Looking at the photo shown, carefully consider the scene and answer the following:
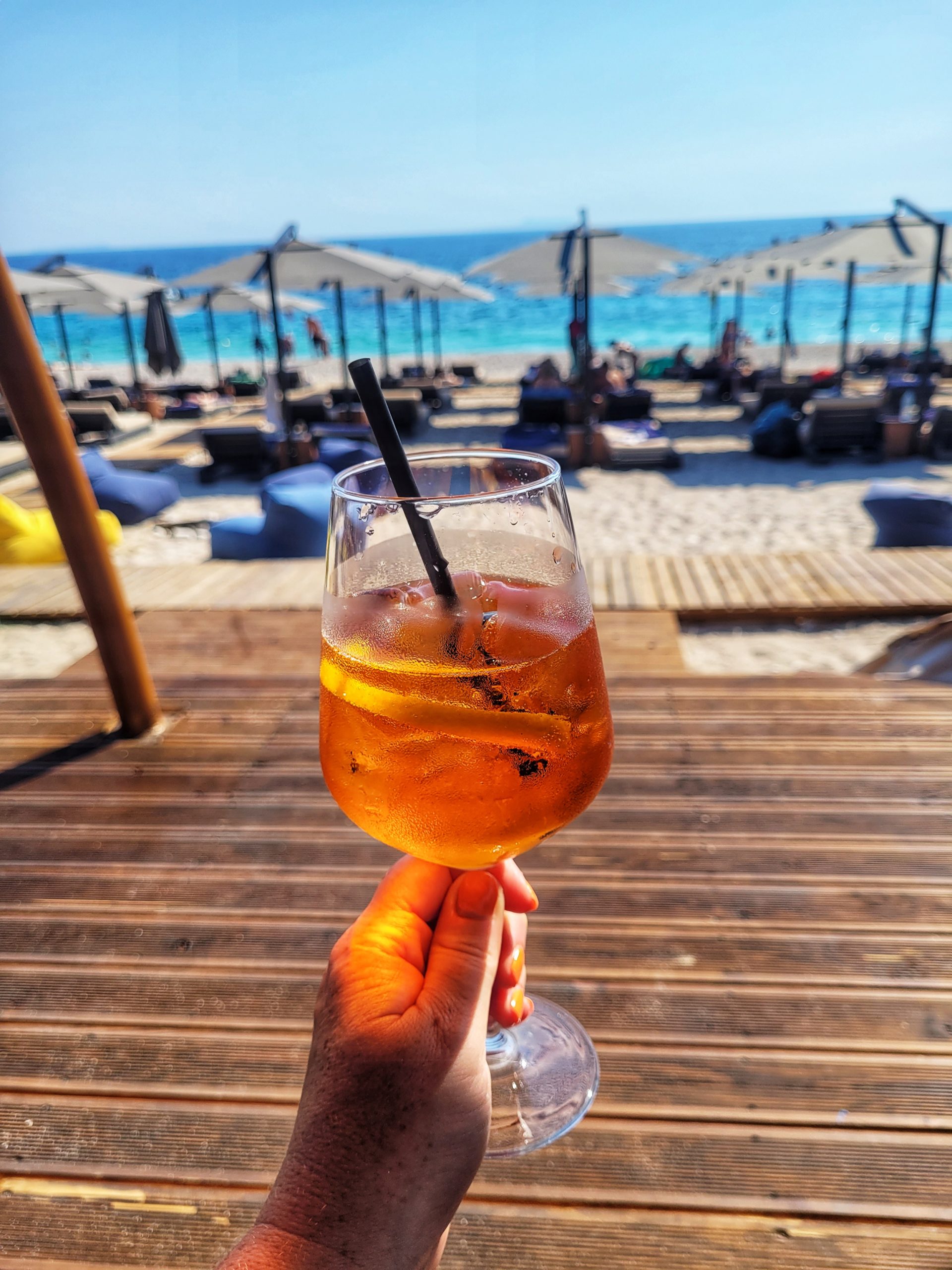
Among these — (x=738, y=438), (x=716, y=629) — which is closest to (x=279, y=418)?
(x=738, y=438)

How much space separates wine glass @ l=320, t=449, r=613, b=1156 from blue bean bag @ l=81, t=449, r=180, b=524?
953 cm

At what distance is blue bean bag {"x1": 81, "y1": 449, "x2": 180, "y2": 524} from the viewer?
988 centimetres

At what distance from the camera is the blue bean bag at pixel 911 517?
6.93 meters

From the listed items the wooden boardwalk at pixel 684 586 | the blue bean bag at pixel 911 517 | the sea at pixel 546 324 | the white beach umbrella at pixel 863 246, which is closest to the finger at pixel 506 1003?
the wooden boardwalk at pixel 684 586

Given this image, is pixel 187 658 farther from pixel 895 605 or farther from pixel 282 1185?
pixel 895 605

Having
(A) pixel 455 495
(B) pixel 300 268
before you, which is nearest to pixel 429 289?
(B) pixel 300 268

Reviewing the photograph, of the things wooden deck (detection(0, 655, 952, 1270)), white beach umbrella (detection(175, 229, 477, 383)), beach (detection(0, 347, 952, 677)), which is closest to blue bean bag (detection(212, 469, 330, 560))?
beach (detection(0, 347, 952, 677))

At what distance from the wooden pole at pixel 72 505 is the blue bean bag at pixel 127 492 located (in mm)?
8158

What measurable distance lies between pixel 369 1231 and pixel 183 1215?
359 mm

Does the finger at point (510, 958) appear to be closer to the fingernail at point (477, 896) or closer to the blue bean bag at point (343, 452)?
the fingernail at point (477, 896)

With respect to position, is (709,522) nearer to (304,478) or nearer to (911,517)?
(911,517)

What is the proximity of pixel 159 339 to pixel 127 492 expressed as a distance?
826 centimetres

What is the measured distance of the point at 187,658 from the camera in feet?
11.0

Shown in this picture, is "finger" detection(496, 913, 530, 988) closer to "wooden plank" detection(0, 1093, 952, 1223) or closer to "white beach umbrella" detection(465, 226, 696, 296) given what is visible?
"wooden plank" detection(0, 1093, 952, 1223)
